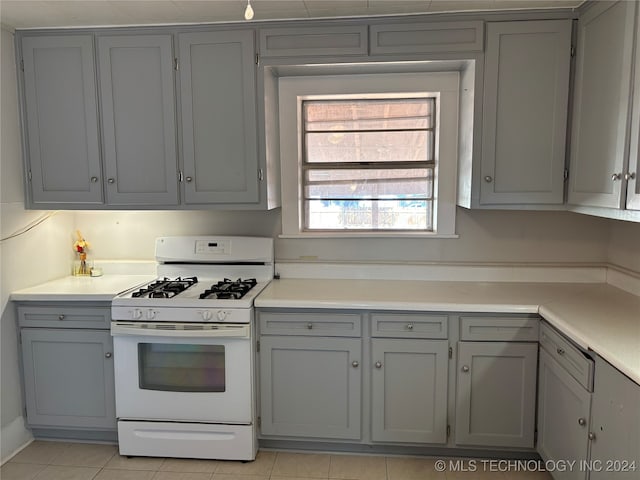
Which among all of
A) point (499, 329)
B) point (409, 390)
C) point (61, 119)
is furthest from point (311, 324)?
point (61, 119)

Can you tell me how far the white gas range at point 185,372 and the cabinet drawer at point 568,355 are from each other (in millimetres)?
1460

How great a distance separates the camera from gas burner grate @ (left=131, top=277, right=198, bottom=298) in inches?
98.2

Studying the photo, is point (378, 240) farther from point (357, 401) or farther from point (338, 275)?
point (357, 401)

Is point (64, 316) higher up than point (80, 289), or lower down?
lower down

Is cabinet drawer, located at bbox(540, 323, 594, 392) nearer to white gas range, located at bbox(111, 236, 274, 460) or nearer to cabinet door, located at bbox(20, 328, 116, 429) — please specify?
white gas range, located at bbox(111, 236, 274, 460)

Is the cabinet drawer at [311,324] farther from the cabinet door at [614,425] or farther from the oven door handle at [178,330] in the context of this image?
the cabinet door at [614,425]

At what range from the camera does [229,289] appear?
2588 mm

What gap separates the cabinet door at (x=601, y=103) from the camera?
1.94 m

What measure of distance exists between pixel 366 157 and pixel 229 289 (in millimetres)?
1183

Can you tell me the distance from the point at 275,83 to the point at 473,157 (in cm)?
125

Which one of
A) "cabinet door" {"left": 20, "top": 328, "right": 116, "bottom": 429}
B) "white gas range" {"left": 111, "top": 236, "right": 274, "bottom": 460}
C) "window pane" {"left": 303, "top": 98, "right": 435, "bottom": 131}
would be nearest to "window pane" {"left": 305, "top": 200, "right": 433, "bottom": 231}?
"window pane" {"left": 303, "top": 98, "right": 435, "bottom": 131}

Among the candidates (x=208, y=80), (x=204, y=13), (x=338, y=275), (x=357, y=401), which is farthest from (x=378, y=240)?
(x=204, y=13)

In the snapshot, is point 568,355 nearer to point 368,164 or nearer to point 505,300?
point 505,300

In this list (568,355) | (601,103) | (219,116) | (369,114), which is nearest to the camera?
(568,355)
